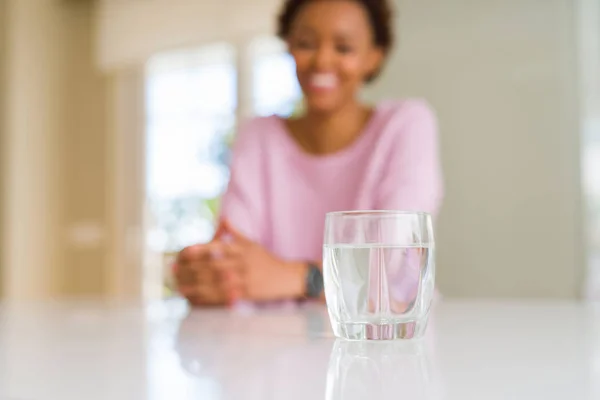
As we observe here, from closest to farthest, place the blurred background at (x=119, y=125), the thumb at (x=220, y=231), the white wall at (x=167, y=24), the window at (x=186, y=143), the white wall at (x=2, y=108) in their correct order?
the thumb at (x=220, y=231) → the white wall at (x=167, y=24) → the blurred background at (x=119, y=125) → the window at (x=186, y=143) → the white wall at (x=2, y=108)

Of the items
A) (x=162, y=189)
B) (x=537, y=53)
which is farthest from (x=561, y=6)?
(x=162, y=189)

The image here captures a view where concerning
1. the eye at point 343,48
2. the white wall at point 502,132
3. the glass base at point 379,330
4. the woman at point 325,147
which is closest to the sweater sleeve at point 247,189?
the woman at point 325,147

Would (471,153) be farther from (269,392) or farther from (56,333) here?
(269,392)

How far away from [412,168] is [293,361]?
2.92ft

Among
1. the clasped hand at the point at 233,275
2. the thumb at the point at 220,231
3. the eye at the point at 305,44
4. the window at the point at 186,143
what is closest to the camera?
the clasped hand at the point at 233,275

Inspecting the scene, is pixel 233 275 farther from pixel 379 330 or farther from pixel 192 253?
pixel 379 330

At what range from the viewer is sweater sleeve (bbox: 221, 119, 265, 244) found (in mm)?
1406

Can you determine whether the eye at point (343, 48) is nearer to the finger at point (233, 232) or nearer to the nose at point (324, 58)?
the nose at point (324, 58)

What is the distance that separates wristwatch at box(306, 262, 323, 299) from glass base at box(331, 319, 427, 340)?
0.60m

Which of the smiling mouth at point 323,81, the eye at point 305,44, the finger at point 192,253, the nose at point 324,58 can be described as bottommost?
the finger at point 192,253

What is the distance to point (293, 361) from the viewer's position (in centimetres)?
45

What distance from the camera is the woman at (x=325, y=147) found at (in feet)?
4.43

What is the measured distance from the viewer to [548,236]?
1702mm

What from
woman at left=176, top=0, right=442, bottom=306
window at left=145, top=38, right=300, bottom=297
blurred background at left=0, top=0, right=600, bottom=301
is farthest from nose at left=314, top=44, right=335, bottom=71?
window at left=145, top=38, right=300, bottom=297
